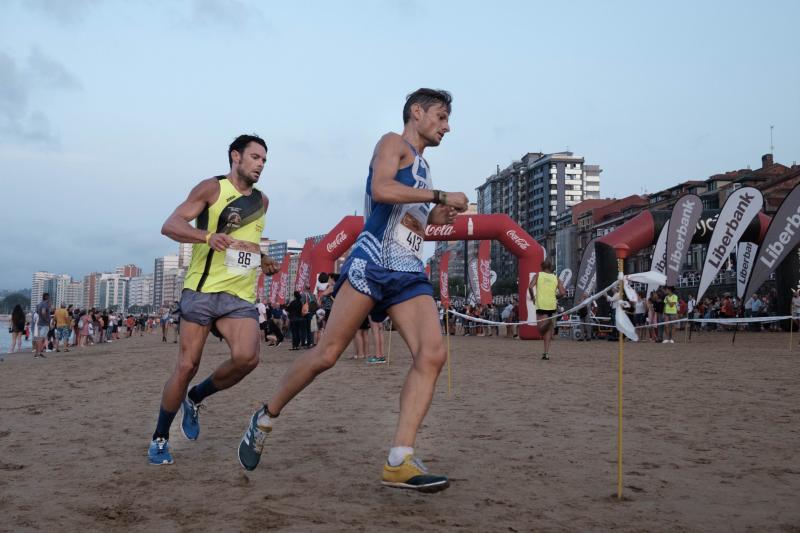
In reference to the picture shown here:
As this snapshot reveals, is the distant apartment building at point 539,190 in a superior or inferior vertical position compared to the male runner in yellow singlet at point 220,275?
superior

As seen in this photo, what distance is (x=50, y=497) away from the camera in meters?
3.38

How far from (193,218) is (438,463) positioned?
6.80ft

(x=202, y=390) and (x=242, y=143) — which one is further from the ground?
(x=242, y=143)

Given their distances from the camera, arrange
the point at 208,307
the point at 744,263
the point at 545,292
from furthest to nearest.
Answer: the point at 744,263 < the point at 545,292 < the point at 208,307

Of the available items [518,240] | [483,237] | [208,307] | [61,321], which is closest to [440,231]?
[483,237]

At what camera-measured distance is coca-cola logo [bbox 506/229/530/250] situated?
78.7ft

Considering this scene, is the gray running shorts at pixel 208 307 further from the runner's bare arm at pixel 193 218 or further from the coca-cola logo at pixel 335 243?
the coca-cola logo at pixel 335 243

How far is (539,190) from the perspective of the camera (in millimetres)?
134000

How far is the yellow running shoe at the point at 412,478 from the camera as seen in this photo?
10.7ft

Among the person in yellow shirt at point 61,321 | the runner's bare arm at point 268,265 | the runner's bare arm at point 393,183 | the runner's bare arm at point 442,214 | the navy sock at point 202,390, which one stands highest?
the runner's bare arm at point 393,183

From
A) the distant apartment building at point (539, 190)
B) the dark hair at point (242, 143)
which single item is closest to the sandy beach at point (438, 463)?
the dark hair at point (242, 143)

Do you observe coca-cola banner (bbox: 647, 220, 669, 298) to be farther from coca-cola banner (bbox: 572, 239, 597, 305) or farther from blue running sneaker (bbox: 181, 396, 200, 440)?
blue running sneaker (bbox: 181, 396, 200, 440)

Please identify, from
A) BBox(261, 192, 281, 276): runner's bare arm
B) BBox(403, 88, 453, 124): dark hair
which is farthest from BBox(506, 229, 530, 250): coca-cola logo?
BBox(403, 88, 453, 124): dark hair

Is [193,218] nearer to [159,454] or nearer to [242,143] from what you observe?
[242,143]
